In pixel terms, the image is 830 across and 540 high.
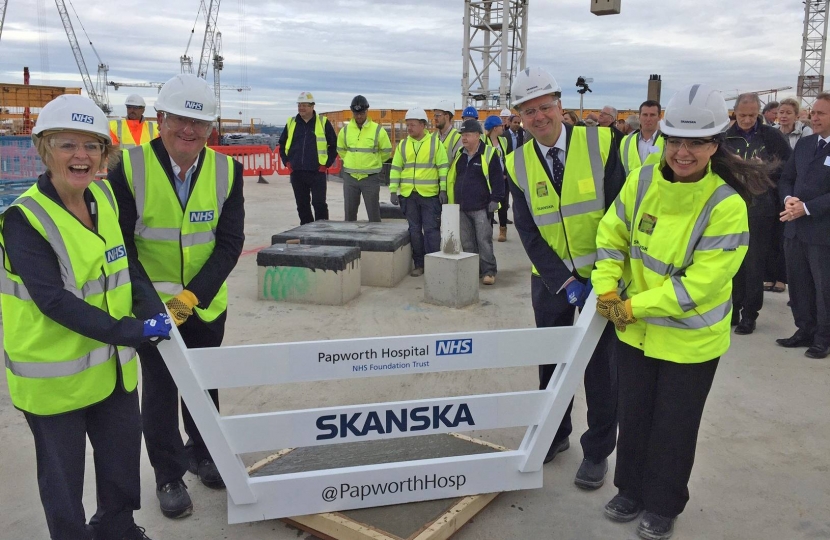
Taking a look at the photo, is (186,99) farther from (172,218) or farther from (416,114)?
(416,114)

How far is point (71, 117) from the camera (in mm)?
2264

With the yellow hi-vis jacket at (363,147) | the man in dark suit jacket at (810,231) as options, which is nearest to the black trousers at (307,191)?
the yellow hi-vis jacket at (363,147)

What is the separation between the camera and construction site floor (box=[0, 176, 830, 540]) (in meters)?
3.06

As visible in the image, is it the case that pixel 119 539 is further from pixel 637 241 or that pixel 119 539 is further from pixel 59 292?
pixel 637 241

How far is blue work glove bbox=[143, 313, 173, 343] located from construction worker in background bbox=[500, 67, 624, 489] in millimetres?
1901

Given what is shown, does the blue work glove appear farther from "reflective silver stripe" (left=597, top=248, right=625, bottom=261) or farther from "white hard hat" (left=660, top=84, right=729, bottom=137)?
"white hard hat" (left=660, top=84, right=729, bottom=137)

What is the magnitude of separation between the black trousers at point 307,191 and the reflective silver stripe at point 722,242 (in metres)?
7.09

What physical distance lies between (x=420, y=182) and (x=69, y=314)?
5.91 meters

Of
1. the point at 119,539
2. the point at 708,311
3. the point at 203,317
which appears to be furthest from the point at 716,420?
the point at 119,539

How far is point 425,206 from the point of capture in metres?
7.93

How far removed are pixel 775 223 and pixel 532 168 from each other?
468 cm

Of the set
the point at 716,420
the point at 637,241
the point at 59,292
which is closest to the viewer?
the point at 59,292

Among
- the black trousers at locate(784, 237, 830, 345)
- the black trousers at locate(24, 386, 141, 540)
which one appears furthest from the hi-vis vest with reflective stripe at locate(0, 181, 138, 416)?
the black trousers at locate(784, 237, 830, 345)

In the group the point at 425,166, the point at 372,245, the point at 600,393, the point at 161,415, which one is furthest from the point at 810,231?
the point at 161,415
